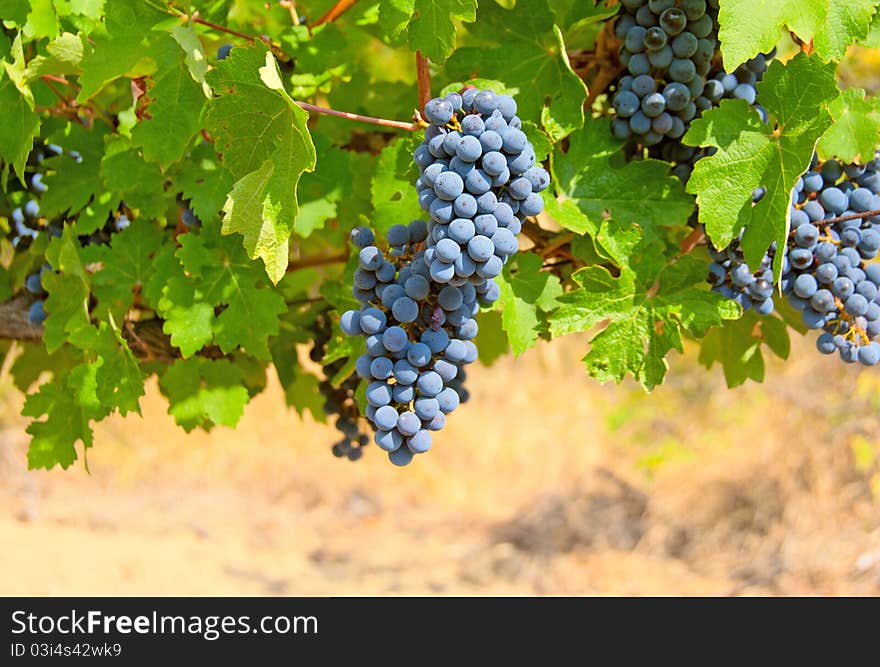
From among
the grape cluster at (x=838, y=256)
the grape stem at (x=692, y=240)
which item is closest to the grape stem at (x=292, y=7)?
the grape stem at (x=692, y=240)

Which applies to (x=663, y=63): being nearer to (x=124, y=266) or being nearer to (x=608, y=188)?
(x=608, y=188)

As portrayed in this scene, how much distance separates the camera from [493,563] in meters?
5.61

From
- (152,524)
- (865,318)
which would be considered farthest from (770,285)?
(152,524)

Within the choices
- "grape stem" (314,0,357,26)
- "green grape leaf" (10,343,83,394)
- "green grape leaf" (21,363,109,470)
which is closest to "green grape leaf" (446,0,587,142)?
"grape stem" (314,0,357,26)

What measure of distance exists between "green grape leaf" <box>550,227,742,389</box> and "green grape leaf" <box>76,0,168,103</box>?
29.0 inches

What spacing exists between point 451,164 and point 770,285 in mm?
549

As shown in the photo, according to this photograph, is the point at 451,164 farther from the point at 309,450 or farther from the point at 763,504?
the point at 309,450

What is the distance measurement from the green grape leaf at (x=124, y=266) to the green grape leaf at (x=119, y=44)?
34 centimetres

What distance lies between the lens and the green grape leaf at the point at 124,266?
163cm

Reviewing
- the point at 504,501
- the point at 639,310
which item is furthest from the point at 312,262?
the point at 504,501

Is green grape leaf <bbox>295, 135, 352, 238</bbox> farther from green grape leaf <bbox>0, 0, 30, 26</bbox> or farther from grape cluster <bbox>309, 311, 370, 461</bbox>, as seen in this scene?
green grape leaf <bbox>0, 0, 30, 26</bbox>

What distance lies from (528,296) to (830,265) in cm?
45

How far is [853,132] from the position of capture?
1377 millimetres

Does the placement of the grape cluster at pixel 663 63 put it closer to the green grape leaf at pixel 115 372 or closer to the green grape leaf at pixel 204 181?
the green grape leaf at pixel 204 181
